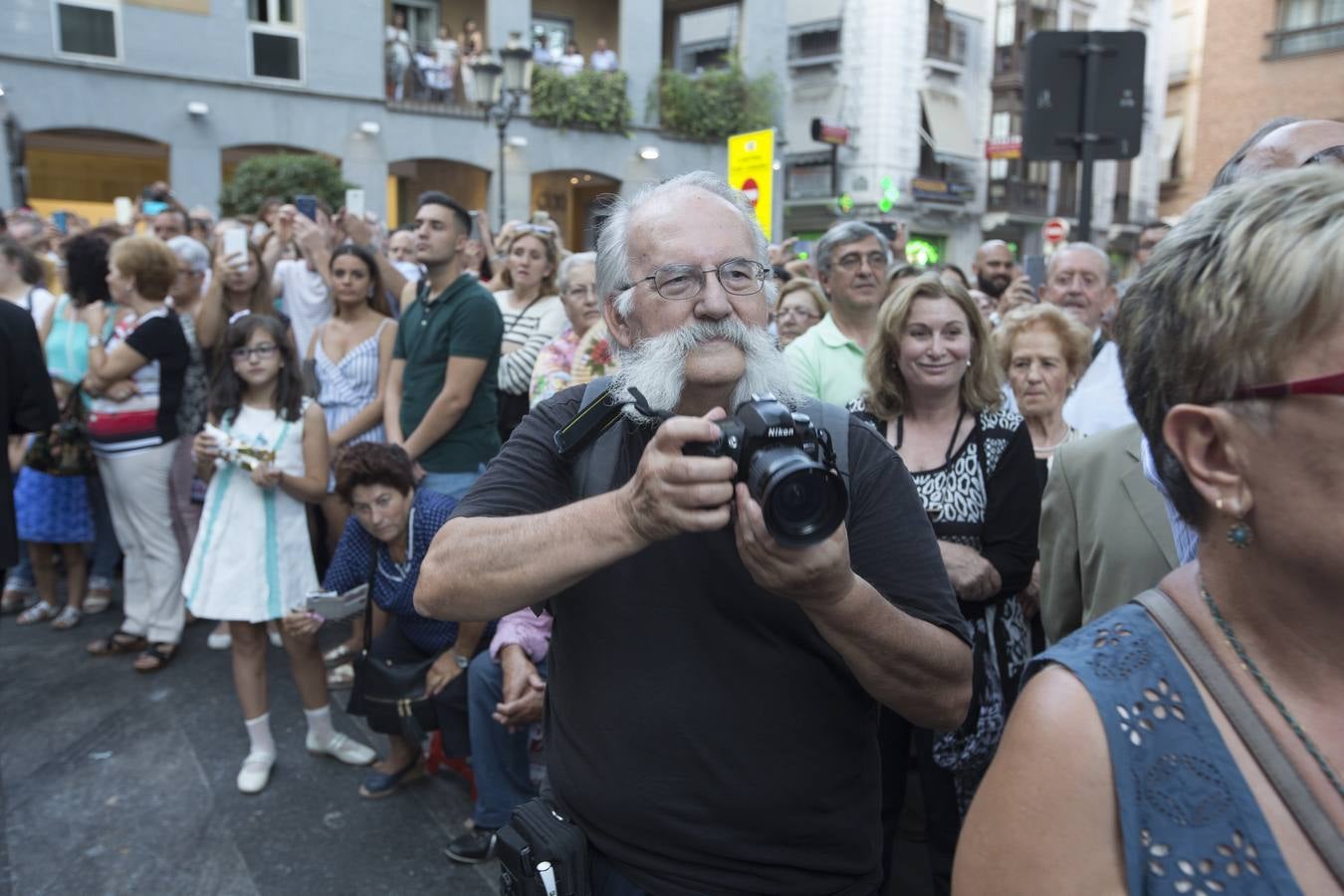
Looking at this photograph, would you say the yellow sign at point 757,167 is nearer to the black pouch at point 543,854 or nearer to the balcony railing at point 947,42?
the black pouch at point 543,854

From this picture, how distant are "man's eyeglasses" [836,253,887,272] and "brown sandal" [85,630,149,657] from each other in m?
4.27

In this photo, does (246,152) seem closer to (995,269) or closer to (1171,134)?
(995,269)

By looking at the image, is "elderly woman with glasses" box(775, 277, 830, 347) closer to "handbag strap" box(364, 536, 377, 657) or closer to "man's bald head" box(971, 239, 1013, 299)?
"man's bald head" box(971, 239, 1013, 299)

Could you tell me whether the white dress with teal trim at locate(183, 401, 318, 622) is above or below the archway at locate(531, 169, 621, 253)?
below

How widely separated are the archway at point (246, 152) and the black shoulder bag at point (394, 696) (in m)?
16.8

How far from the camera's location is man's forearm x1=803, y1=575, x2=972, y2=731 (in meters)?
1.49

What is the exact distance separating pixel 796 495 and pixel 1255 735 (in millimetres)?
570

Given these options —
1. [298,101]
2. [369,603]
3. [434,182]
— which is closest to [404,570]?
[369,603]

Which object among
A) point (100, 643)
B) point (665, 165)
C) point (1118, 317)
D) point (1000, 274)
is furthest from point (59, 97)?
point (1118, 317)

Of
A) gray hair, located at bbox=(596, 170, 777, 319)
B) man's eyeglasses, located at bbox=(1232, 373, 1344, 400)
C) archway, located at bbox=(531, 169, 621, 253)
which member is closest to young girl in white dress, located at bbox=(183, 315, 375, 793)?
gray hair, located at bbox=(596, 170, 777, 319)

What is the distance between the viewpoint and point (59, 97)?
16578 mm

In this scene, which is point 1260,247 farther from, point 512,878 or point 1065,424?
point 1065,424

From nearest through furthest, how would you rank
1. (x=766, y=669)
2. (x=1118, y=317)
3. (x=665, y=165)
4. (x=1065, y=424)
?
1. (x=1118, y=317)
2. (x=766, y=669)
3. (x=1065, y=424)
4. (x=665, y=165)

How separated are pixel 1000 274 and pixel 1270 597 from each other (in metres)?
7.47
